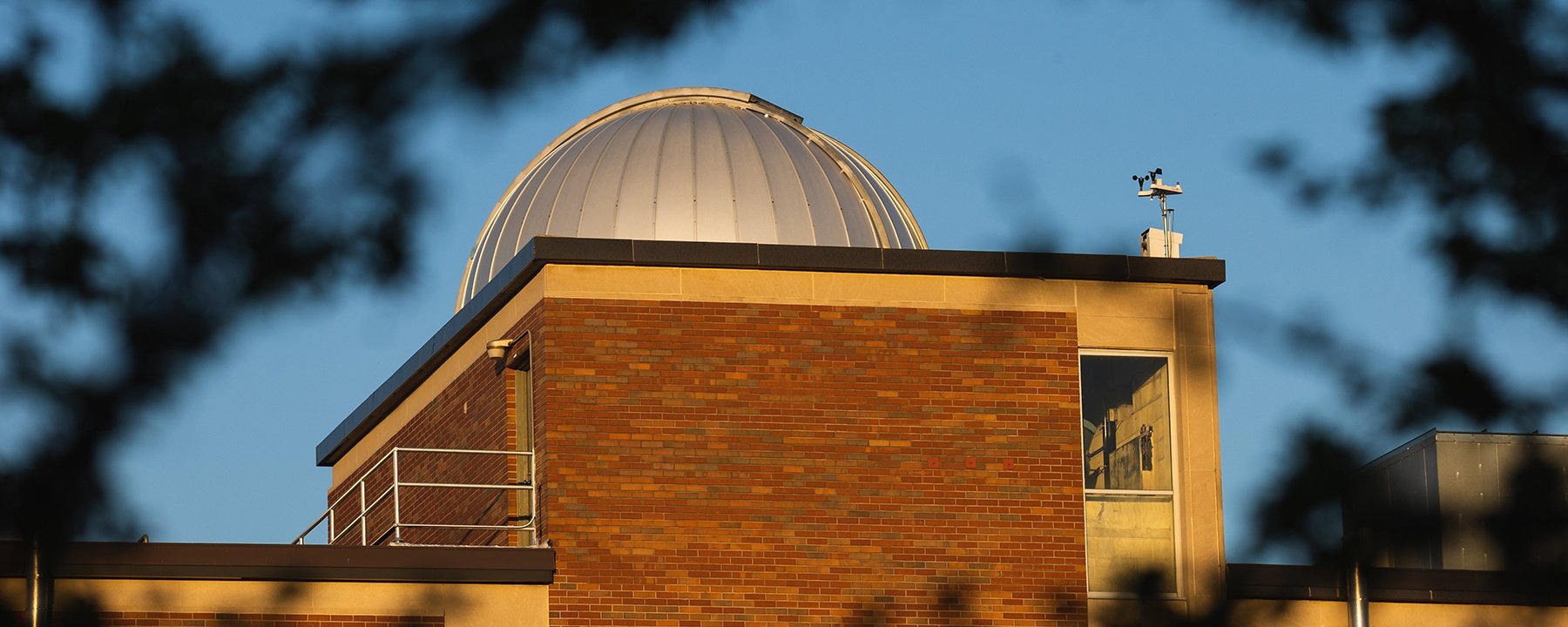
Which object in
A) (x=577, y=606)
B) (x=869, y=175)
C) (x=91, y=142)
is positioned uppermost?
(x=869, y=175)

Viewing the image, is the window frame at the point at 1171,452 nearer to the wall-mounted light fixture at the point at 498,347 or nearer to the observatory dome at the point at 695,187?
the observatory dome at the point at 695,187

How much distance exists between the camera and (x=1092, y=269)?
754 inches

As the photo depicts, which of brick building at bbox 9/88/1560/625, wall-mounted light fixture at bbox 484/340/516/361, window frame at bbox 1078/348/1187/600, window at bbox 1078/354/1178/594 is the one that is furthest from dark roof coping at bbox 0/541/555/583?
window at bbox 1078/354/1178/594

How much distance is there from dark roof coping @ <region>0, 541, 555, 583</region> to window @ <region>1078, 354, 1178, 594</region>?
190 inches

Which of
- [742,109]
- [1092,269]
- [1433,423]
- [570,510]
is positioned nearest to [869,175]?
[742,109]

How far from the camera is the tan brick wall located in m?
18.0

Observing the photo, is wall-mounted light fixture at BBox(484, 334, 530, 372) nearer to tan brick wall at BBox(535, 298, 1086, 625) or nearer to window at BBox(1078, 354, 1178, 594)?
tan brick wall at BBox(535, 298, 1086, 625)

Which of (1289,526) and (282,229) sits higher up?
(282,229)

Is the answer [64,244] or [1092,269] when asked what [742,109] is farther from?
[64,244]

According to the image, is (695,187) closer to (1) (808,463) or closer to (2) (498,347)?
(2) (498,347)

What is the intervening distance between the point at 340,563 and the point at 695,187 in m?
6.75

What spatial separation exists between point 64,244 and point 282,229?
0.55 m

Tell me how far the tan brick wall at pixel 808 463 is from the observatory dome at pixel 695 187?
334cm

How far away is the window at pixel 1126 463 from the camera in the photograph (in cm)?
1908
